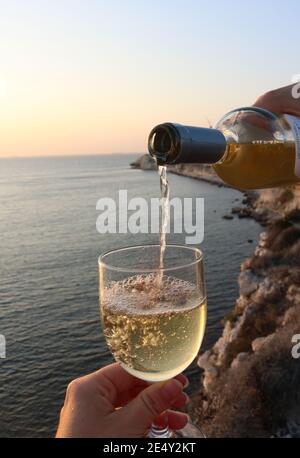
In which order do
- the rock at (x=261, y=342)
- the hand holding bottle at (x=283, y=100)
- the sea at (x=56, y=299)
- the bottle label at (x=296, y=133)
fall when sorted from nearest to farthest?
the bottle label at (x=296, y=133)
the hand holding bottle at (x=283, y=100)
the rock at (x=261, y=342)
the sea at (x=56, y=299)

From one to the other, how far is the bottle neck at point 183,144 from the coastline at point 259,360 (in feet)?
4.05

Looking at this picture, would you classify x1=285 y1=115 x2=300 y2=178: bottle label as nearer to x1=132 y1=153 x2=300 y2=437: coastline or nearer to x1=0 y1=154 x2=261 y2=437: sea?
x1=132 y1=153 x2=300 y2=437: coastline

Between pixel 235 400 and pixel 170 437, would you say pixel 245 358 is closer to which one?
pixel 235 400

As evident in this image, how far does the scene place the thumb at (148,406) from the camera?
1.83 m

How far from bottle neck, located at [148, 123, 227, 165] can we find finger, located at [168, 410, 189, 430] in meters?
1.12

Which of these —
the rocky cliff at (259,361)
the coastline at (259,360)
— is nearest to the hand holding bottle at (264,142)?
the coastline at (259,360)

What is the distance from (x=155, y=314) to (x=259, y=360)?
1086 centimetres

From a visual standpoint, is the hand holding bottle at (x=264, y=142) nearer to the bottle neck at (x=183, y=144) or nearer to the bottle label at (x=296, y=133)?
the bottle label at (x=296, y=133)

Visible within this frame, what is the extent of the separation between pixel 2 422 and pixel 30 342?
4517mm

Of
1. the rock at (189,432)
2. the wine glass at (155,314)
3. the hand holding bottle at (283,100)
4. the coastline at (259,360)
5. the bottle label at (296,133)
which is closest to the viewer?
the wine glass at (155,314)

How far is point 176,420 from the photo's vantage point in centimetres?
207

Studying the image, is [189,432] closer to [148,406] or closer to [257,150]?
[148,406]

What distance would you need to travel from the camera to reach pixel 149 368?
1.85 meters

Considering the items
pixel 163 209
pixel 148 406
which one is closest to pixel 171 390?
pixel 148 406
